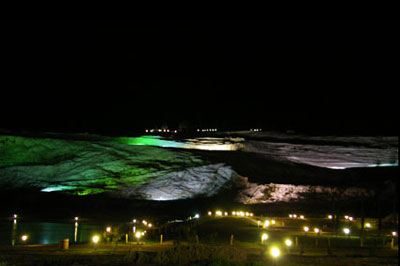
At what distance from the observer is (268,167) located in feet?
85.9

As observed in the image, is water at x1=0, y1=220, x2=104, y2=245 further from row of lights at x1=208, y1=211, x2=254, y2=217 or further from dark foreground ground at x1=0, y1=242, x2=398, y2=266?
row of lights at x1=208, y1=211, x2=254, y2=217

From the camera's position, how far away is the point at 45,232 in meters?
16.6

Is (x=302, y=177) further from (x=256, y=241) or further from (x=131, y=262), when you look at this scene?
(x=131, y=262)

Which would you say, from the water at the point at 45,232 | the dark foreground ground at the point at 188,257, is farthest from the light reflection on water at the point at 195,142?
the dark foreground ground at the point at 188,257

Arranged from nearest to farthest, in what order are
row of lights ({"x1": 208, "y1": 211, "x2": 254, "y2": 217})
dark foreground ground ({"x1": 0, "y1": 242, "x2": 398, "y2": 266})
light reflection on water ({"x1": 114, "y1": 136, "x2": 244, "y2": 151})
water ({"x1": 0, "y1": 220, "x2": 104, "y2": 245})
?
dark foreground ground ({"x1": 0, "y1": 242, "x2": 398, "y2": 266}) → water ({"x1": 0, "y1": 220, "x2": 104, "y2": 245}) → row of lights ({"x1": 208, "y1": 211, "x2": 254, "y2": 217}) → light reflection on water ({"x1": 114, "y1": 136, "x2": 244, "y2": 151})

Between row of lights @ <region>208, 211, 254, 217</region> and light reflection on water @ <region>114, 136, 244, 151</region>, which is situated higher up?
light reflection on water @ <region>114, 136, 244, 151</region>

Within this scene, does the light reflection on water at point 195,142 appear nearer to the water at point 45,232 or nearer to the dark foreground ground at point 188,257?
the water at point 45,232

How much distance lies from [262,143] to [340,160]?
645 cm

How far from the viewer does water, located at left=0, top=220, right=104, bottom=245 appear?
15.1m

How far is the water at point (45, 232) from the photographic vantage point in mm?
15109

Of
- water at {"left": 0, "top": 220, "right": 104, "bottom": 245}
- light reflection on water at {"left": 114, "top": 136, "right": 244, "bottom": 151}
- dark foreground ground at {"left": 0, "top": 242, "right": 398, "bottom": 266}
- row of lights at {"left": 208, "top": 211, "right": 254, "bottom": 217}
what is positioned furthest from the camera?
light reflection on water at {"left": 114, "top": 136, "right": 244, "bottom": 151}

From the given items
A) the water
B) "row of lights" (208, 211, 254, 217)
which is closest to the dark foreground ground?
the water

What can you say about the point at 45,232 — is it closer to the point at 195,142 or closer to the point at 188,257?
the point at 188,257

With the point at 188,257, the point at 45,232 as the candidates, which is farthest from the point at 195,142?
the point at 188,257
